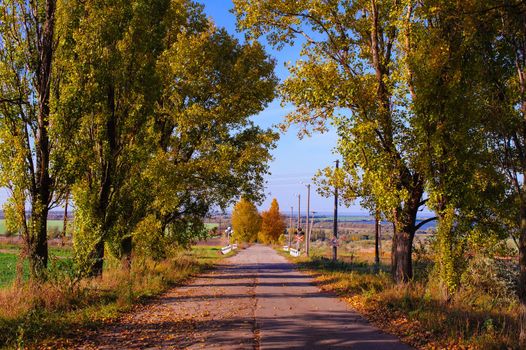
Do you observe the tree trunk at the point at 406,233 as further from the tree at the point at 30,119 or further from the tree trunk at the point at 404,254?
the tree at the point at 30,119

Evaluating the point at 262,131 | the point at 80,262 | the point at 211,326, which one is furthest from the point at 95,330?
the point at 262,131

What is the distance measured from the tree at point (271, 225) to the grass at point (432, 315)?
82873mm

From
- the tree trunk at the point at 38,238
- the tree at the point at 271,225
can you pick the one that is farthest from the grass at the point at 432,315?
the tree at the point at 271,225

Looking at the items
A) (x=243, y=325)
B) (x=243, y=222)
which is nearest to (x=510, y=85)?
(x=243, y=325)

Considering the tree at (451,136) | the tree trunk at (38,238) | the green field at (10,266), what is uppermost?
the tree at (451,136)

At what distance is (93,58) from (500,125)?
35.0ft

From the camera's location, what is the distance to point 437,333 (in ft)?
30.6

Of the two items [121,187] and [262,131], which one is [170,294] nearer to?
[121,187]

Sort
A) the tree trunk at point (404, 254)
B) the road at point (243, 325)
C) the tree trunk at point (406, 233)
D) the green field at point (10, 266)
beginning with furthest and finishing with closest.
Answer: the tree trunk at point (404, 254) → the tree trunk at point (406, 233) → the green field at point (10, 266) → the road at point (243, 325)

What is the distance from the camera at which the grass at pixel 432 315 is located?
8.65 meters

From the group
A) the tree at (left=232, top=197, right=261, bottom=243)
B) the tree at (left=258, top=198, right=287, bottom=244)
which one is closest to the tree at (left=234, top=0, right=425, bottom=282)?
the tree at (left=232, top=197, right=261, bottom=243)

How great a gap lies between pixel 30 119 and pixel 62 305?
5079 mm

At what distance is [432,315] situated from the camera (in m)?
10.4

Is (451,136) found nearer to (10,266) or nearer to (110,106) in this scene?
(110,106)
